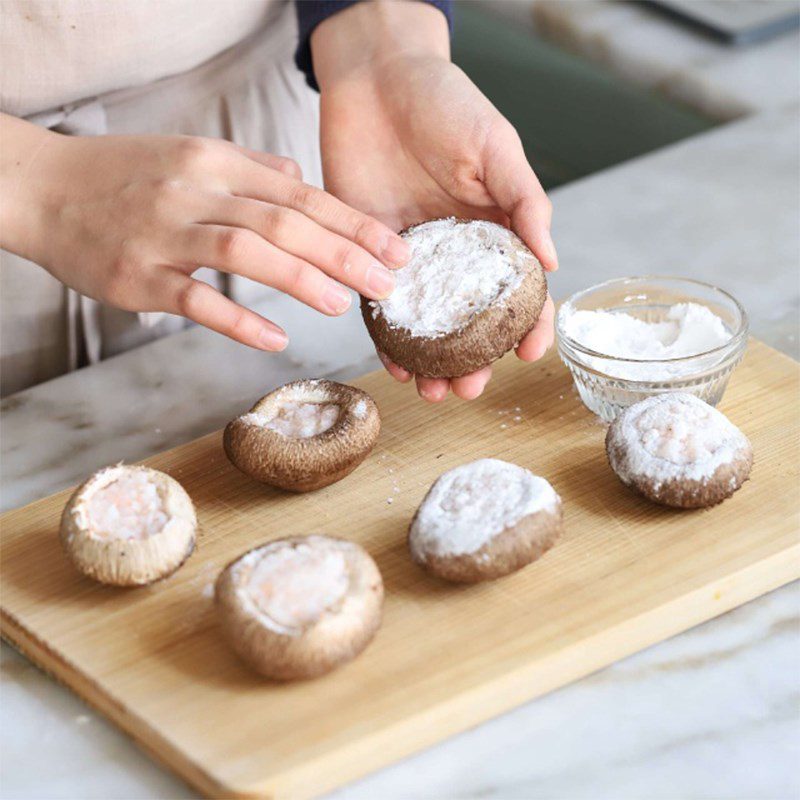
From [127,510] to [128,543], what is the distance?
0.04 metres

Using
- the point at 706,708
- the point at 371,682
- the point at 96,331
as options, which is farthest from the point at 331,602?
the point at 96,331

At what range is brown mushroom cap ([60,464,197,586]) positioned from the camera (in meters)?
1.11

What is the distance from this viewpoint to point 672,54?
85.7 inches

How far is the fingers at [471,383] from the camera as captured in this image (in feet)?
4.36

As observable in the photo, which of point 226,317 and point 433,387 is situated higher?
point 226,317

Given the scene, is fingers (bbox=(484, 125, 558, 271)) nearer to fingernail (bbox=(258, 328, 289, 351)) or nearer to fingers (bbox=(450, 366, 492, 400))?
fingers (bbox=(450, 366, 492, 400))

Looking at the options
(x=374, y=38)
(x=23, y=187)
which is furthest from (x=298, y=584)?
(x=374, y=38)

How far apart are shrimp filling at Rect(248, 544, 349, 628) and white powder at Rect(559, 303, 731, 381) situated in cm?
42

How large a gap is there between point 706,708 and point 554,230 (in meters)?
0.91

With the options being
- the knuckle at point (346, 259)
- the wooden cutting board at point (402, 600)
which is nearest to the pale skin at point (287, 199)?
the knuckle at point (346, 259)

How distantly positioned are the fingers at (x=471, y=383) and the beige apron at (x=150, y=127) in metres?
0.49

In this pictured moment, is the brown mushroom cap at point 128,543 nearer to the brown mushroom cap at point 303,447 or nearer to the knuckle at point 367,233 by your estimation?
the brown mushroom cap at point 303,447

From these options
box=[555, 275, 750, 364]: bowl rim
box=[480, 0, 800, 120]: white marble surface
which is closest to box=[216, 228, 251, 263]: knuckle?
box=[555, 275, 750, 364]: bowl rim

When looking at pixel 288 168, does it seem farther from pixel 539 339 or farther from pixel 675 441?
pixel 675 441
